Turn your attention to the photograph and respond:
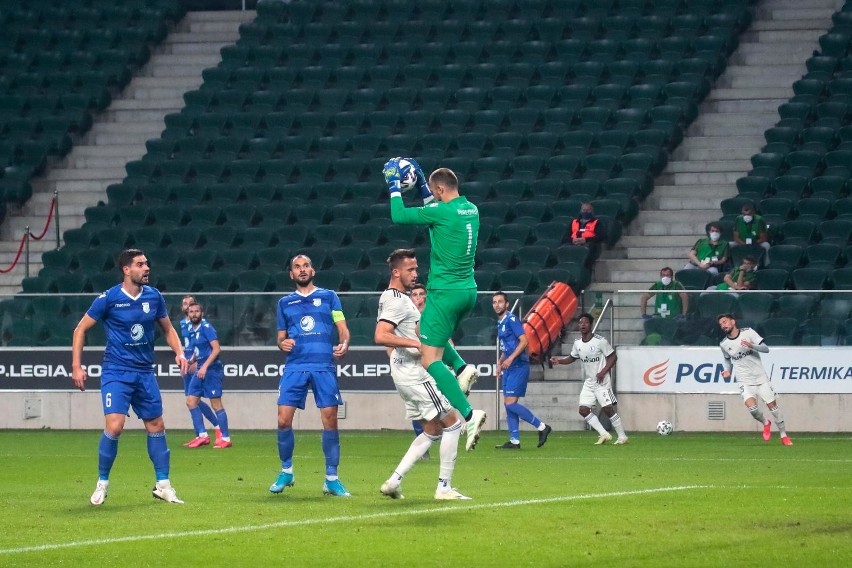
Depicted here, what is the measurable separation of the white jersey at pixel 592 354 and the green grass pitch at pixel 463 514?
11.9 ft

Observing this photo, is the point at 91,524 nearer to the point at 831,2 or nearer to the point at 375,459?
the point at 375,459

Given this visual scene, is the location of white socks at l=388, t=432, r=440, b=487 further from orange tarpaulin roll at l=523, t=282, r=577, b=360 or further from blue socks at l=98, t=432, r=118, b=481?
orange tarpaulin roll at l=523, t=282, r=577, b=360

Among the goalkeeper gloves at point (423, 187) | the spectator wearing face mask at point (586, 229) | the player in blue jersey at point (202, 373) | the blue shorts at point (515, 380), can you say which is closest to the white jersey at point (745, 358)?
the blue shorts at point (515, 380)

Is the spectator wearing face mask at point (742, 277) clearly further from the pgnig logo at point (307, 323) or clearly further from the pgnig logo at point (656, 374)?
the pgnig logo at point (307, 323)

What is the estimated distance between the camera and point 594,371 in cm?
2353

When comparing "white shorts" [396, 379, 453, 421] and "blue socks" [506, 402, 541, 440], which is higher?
"white shorts" [396, 379, 453, 421]

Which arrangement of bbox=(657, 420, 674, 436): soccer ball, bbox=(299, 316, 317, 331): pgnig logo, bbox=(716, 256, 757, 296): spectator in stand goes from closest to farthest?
bbox=(299, 316, 317, 331): pgnig logo < bbox=(657, 420, 674, 436): soccer ball < bbox=(716, 256, 757, 296): spectator in stand

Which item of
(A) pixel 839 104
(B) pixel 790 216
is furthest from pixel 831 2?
(B) pixel 790 216

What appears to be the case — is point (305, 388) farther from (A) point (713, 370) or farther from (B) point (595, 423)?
(A) point (713, 370)

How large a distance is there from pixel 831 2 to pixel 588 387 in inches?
625

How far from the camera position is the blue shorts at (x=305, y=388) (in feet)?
46.7

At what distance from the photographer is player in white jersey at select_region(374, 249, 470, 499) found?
12.6m

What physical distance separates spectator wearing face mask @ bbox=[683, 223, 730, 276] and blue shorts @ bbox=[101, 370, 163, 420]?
1528cm

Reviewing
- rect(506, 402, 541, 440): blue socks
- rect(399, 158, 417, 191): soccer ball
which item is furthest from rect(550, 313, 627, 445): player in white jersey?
rect(399, 158, 417, 191): soccer ball
